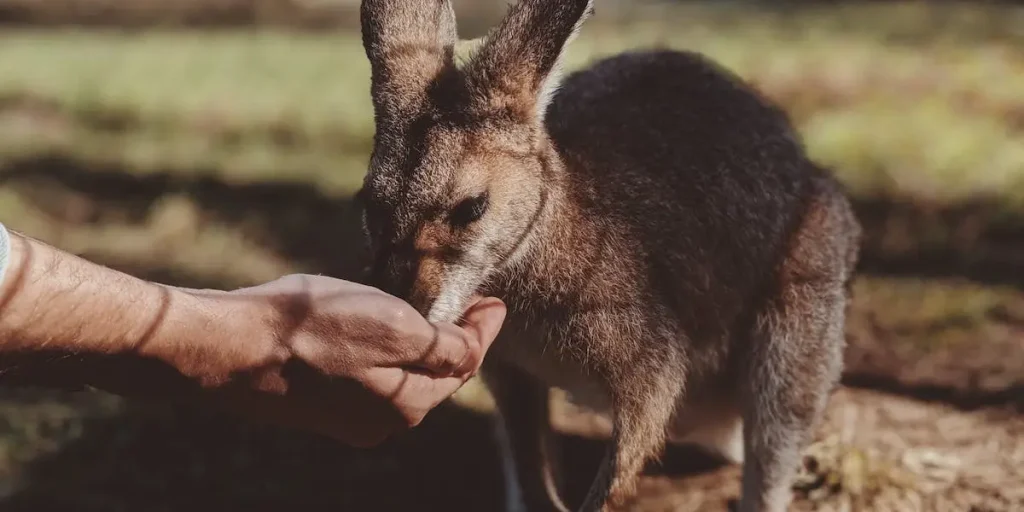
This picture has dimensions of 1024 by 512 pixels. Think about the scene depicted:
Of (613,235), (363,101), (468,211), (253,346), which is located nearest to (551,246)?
(613,235)

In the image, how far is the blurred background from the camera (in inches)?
143

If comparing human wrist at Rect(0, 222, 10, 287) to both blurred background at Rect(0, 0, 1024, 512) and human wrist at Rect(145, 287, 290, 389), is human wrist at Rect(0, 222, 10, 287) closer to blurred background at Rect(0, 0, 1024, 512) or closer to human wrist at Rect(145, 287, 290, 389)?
human wrist at Rect(145, 287, 290, 389)

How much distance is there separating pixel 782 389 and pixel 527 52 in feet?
4.45

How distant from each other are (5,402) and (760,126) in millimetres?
2950

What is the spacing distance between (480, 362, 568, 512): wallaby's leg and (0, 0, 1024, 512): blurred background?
184mm

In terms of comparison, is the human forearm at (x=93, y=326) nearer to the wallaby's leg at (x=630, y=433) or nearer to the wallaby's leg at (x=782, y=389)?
the wallaby's leg at (x=630, y=433)

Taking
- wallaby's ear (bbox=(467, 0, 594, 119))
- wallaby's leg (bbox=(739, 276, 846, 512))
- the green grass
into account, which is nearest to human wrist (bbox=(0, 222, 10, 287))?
wallaby's ear (bbox=(467, 0, 594, 119))

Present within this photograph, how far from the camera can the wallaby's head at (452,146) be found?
100 inches

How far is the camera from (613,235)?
303 centimetres

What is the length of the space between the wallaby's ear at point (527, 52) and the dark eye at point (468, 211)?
265mm

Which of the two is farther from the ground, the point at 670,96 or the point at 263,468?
the point at 670,96

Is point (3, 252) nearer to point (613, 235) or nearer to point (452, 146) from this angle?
point (452, 146)

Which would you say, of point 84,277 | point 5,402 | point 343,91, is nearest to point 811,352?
point 84,277

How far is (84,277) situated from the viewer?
221 centimetres
